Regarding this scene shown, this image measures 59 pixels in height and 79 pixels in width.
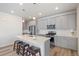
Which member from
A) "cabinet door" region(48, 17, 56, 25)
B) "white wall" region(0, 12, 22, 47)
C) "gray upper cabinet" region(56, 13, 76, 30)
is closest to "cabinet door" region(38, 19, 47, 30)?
"cabinet door" region(48, 17, 56, 25)

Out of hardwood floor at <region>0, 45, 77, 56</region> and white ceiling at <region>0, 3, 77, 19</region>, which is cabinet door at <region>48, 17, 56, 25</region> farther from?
hardwood floor at <region>0, 45, 77, 56</region>

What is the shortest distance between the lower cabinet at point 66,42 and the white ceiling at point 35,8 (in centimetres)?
43

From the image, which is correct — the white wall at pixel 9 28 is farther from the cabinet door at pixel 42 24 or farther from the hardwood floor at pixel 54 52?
the cabinet door at pixel 42 24

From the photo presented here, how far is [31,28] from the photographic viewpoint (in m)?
1.32

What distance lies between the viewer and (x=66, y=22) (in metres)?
1.27

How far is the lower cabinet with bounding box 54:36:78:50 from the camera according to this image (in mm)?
1225

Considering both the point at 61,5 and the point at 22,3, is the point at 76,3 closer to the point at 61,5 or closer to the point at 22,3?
the point at 61,5

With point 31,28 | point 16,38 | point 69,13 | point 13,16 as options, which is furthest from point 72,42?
point 13,16

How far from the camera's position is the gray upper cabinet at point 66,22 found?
1.22 metres

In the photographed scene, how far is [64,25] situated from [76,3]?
38 centimetres

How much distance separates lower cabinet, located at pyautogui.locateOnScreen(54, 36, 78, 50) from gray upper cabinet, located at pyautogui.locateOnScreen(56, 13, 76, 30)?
16cm

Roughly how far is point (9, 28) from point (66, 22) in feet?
3.04

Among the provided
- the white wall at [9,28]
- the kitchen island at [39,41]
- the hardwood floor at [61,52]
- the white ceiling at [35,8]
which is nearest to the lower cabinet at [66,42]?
the hardwood floor at [61,52]

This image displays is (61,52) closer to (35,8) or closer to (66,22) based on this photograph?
(66,22)
